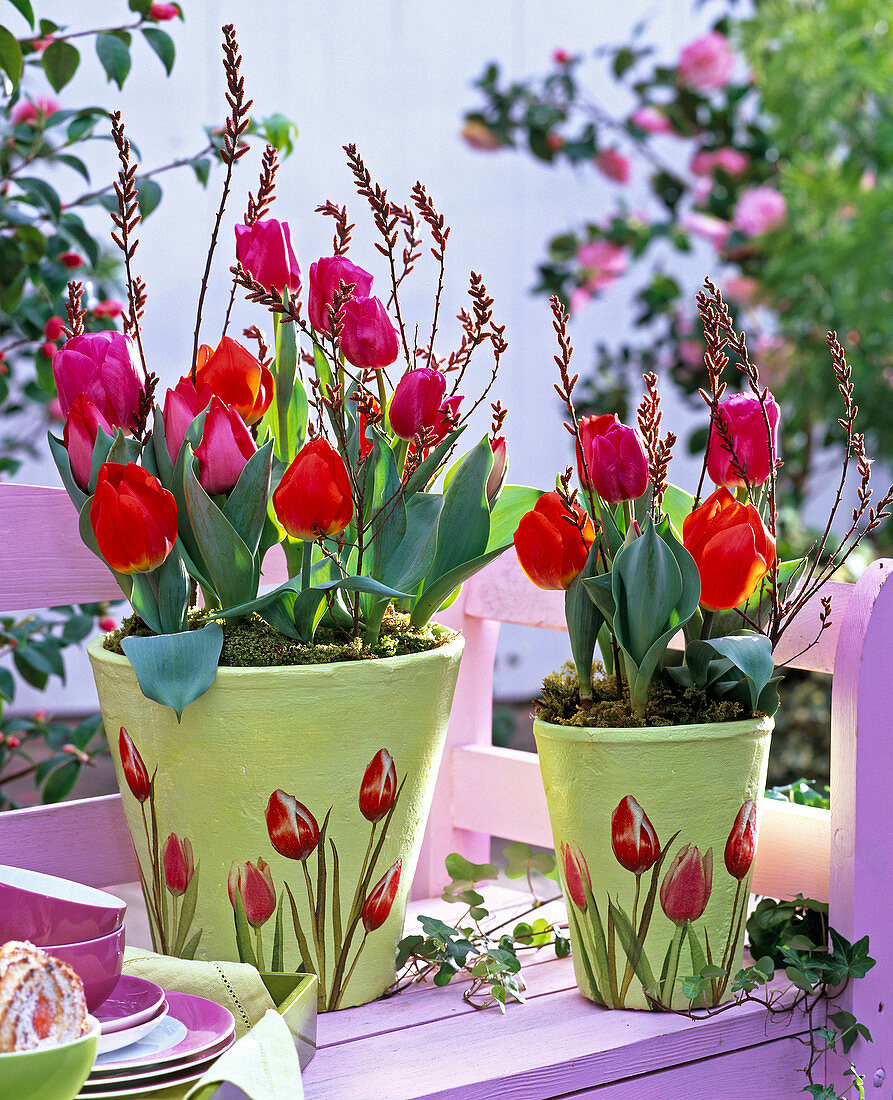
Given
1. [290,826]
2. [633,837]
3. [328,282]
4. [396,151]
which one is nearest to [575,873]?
[633,837]

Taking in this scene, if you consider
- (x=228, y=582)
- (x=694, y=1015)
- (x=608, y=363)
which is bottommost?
(x=694, y=1015)

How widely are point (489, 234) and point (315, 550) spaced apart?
2351mm

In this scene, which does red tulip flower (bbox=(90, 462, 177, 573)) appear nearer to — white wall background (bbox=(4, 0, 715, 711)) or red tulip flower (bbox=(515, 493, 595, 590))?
red tulip flower (bbox=(515, 493, 595, 590))

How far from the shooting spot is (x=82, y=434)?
0.72 meters

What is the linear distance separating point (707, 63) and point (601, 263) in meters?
0.51

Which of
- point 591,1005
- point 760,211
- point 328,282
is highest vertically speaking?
point 760,211

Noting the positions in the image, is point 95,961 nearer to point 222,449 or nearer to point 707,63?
point 222,449

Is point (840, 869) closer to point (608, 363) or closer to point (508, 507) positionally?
point (508, 507)

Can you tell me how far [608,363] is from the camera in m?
3.04

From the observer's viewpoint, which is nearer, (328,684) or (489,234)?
(328,684)

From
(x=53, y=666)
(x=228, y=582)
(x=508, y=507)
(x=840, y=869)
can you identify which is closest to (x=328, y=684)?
(x=228, y=582)

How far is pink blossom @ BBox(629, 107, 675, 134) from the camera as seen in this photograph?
9.60 feet

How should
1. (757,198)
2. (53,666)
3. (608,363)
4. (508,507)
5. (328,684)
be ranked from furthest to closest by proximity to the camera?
(608,363) → (757,198) → (53,666) → (508,507) → (328,684)

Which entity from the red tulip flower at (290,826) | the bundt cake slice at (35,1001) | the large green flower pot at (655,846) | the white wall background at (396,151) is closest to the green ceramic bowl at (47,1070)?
the bundt cake slice at (35,1001)
